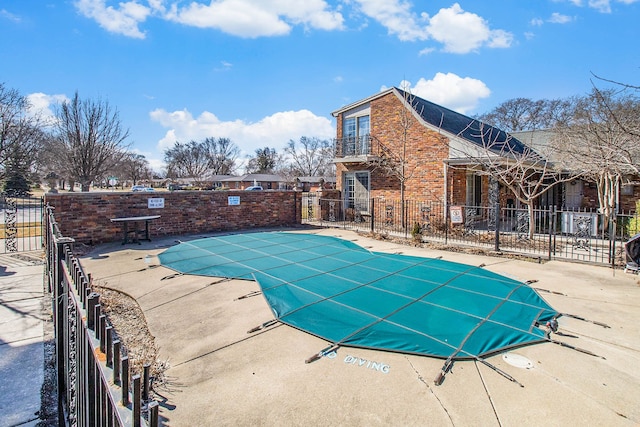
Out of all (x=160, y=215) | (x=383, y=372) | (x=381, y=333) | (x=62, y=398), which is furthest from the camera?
(x=160, y=215)

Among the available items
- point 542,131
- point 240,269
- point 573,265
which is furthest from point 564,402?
point 542,131

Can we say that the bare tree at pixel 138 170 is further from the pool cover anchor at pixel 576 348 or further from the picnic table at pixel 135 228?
the pool cover anchor at pixel 576 348

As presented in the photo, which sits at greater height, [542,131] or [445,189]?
[542,131]

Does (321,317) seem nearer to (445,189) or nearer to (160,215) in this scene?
(160,215)

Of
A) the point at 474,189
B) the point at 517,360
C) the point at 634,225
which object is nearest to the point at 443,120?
the point at 474,189

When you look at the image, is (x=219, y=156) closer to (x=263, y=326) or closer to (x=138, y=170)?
(x=138, y=170)

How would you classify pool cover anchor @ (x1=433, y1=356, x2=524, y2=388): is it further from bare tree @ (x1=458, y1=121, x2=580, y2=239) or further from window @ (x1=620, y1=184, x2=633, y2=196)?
window @ (x1=620, y1=184, x2=633, y2=196)

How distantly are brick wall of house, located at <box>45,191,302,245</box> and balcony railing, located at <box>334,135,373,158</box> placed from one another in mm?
3281

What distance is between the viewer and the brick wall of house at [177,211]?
9.53 m

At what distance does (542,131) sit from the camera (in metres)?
20.3

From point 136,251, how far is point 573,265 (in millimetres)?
10612

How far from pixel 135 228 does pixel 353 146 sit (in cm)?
974

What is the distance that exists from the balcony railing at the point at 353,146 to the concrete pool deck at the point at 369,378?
36.1ft

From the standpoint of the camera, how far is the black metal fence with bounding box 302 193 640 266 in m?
8.41
